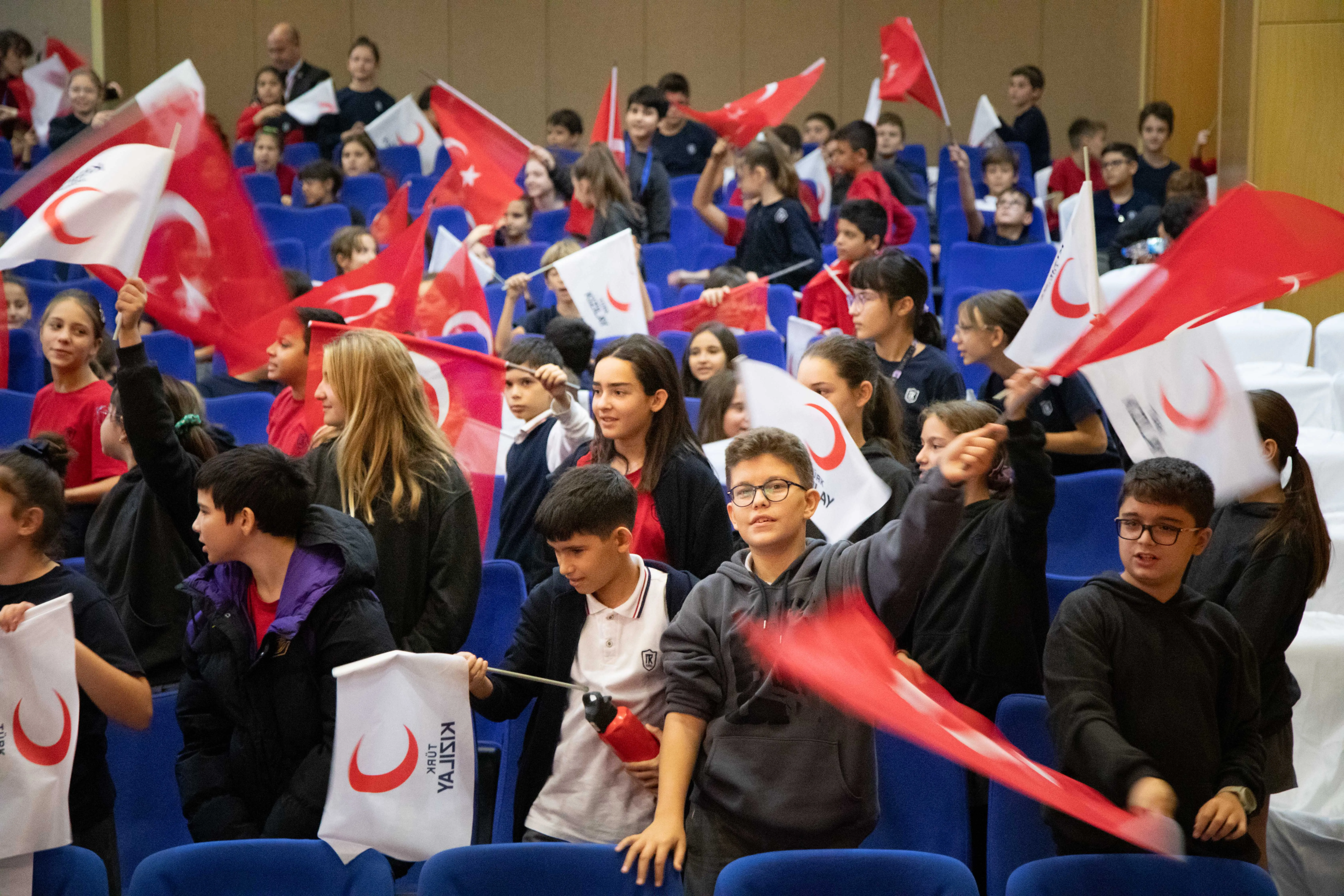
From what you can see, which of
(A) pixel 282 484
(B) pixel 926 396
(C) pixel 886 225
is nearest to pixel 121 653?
(A) pixel 282 484

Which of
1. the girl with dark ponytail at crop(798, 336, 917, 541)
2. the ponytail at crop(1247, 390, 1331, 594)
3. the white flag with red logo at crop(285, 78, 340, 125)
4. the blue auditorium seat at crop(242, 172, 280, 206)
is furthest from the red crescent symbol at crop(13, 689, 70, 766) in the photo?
the white flag with red logo at crop(285, 78, 340, 125)

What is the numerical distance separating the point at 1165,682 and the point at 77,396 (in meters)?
3.38

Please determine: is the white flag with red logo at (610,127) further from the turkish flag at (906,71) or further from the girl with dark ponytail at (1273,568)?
the girl with dark ponytail at (1273,568)

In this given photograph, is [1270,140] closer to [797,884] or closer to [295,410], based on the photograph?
[295,410]

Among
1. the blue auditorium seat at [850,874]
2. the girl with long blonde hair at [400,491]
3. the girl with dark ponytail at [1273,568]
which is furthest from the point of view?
the girl with long blonde hair at [400,491]

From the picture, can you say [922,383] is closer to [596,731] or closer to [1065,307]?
[1065,307]

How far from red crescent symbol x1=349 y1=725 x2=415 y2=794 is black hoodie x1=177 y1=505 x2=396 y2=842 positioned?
12 cm

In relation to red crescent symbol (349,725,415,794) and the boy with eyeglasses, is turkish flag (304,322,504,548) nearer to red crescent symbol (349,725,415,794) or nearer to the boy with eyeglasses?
red crescent symbol (349,725,415,794)

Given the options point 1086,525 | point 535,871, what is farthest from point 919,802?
point 1086,525

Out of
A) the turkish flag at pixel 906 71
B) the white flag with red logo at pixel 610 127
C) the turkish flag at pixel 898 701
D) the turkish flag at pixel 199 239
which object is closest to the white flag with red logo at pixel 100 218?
the turkish flag at pixel 199 239

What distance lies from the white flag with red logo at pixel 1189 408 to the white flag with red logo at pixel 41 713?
2126 mm

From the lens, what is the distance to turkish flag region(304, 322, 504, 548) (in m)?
3.94

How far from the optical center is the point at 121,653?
265 cm

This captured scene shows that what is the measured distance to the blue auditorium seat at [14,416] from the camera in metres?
5.08
